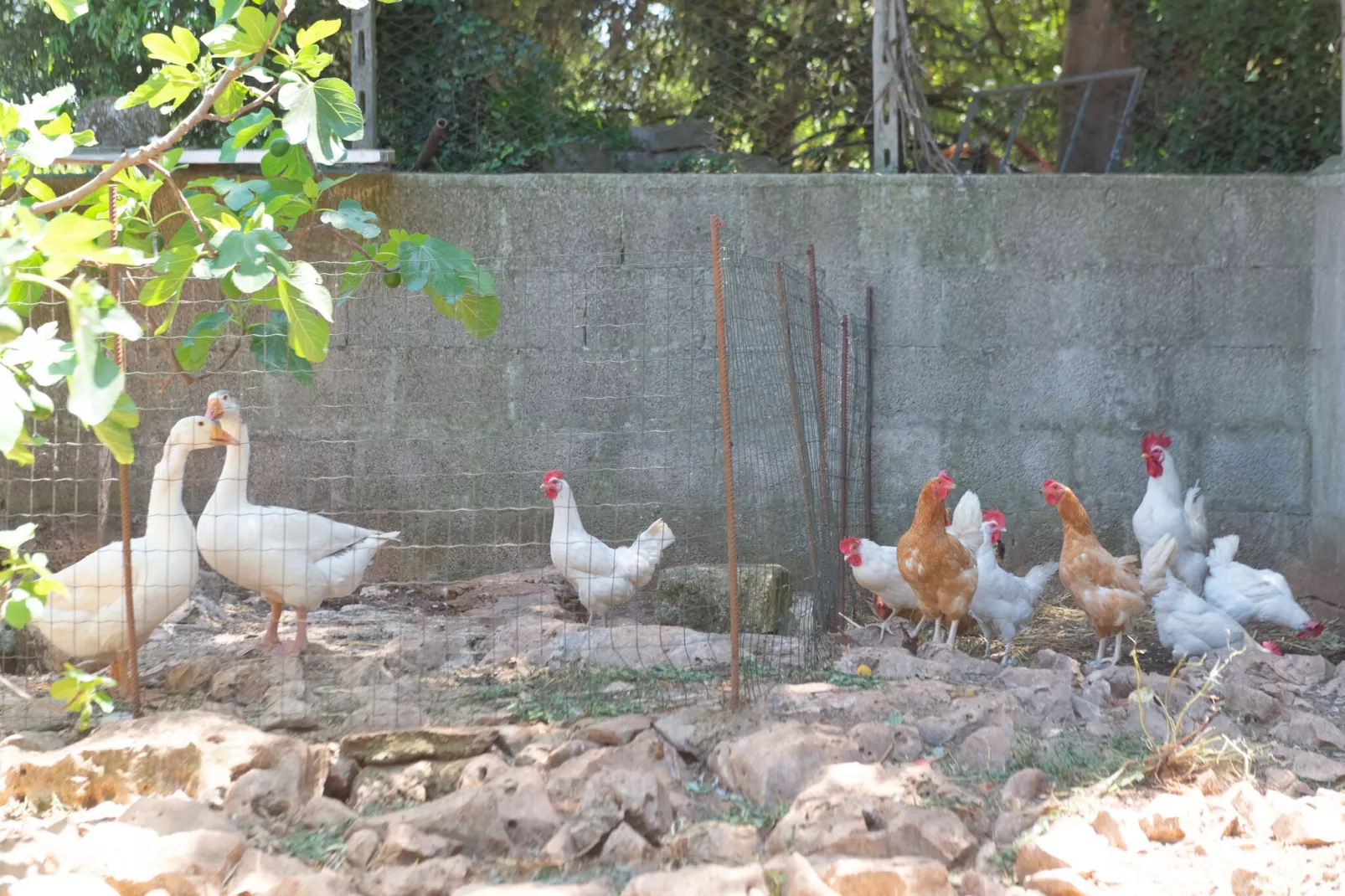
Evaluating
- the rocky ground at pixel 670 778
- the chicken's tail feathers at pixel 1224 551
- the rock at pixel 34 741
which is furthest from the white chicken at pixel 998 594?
the rock at pixel 34 741

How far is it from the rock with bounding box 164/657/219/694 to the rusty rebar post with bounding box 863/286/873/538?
3.31 m

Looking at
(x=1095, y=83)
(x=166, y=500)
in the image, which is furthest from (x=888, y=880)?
(x=1095, y=83)

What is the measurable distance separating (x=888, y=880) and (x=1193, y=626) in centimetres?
316

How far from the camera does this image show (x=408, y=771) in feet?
11.6

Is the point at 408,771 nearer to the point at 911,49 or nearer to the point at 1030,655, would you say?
the point at 1030,655

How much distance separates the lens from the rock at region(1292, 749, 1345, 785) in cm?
354

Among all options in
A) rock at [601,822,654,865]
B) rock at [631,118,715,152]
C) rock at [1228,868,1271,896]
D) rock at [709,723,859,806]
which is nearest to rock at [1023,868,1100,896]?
rock at [1228,868,1271,896]

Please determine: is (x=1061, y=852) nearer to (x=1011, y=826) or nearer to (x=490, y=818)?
(x=1011, y=826)

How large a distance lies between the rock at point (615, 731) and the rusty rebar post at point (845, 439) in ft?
7.33

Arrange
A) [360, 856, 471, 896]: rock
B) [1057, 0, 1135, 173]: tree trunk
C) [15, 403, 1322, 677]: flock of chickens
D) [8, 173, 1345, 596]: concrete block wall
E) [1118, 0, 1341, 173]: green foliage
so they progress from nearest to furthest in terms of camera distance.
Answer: [360, 856, 471, 896]: rock → [15, 403, 1322, 677]: flock of chickens → [8, 173, 1345, 596]: concrete block wall → [1118, 0, 1341, 173]: green foliage → [1057, 0, 1135, 173]: tree trunk

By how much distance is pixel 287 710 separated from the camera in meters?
4.02

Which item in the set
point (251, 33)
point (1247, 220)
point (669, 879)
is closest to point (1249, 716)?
point (669, 879)

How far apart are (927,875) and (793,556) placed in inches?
147

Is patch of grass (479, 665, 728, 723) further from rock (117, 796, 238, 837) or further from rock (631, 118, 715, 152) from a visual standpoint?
rock (631, 118, 715, 152)
